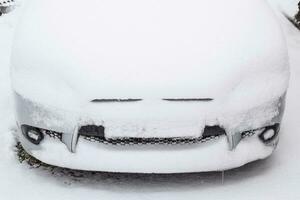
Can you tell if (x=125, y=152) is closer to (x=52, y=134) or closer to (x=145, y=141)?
(x=145, y=141)

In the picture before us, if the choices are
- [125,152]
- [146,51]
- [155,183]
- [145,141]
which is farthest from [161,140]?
[146,51]

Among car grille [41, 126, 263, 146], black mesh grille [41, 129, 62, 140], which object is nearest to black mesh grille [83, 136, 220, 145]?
car grille [41, 126, 263, 146]

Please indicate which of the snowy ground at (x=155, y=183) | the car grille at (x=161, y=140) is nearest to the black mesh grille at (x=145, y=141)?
the car grille at (x=161, y=140)

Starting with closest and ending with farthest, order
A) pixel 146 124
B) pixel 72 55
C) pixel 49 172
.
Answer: pixel 146 124 < pixel 72 55 < pixel 49 172

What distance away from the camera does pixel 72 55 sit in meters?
3.79

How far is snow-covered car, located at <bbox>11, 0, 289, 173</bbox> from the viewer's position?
3.56 meters

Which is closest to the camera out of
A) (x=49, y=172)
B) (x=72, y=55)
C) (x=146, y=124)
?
(x=146, y=124)

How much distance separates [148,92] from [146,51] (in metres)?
0.36

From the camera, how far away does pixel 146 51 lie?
3.80 meters

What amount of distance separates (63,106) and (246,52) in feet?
4.09

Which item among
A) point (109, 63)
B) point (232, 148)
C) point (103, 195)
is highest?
point (109, 63)

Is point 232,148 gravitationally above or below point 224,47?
below

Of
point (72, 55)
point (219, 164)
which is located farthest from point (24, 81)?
point (219, 164)

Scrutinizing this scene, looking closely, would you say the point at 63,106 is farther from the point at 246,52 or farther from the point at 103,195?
the point at 246,52
